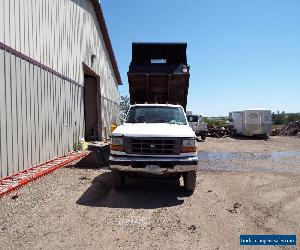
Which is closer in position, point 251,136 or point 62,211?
point 62,211

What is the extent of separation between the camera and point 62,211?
20.7 ft

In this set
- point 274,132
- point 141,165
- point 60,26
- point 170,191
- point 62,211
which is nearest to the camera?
point 62,211

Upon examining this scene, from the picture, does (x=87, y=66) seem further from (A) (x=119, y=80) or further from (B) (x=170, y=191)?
(A) (x=119, y=80)

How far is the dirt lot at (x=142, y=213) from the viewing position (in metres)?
5.00

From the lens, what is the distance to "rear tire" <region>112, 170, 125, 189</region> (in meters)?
8.05

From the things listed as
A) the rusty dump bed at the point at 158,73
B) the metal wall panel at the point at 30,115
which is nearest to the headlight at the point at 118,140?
the metal wall panel at the point at 30,115

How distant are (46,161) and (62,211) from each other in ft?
17.6

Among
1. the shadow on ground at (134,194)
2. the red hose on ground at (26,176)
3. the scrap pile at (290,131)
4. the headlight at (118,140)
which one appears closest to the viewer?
the shadow on ground at (134,194)

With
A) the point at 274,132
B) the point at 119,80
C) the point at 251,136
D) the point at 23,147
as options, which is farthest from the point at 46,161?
the point at 274,132

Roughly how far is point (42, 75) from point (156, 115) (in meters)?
4.32

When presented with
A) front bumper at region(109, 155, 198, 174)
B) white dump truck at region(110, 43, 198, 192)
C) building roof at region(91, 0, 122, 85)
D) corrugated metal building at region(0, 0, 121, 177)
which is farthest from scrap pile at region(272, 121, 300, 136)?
front bumper at region(109, 155, 198, 174)

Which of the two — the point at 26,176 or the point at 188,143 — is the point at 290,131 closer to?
→ the point at 188,143

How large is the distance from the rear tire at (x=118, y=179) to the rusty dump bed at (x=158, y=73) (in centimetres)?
630

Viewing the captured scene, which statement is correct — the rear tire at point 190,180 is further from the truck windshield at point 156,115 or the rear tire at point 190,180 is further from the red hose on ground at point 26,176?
the red hose on ground at point 26,176
